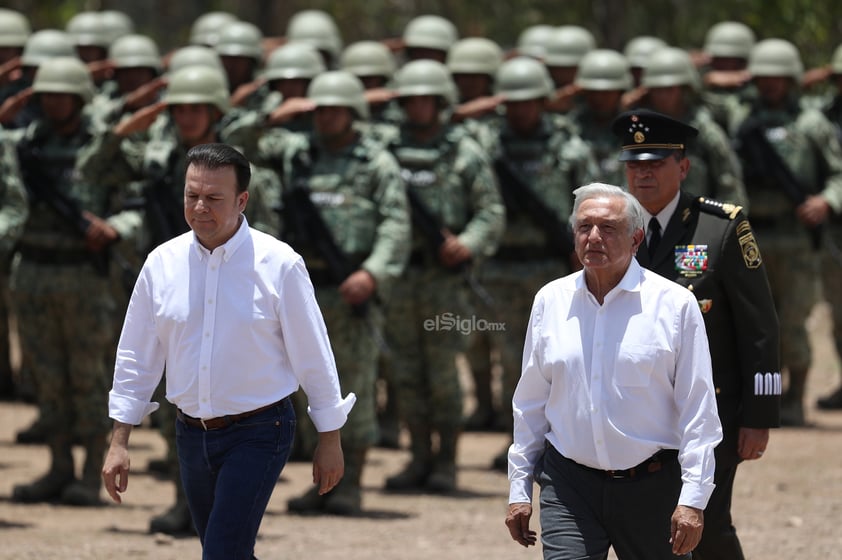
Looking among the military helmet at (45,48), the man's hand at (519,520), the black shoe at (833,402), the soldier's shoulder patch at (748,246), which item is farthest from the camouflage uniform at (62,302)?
the black shoe at (833,402)

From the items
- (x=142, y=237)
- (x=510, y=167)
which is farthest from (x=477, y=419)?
(x=142, y=237)

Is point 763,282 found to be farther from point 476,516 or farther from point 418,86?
point 418,86

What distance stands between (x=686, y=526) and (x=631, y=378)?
0.49m

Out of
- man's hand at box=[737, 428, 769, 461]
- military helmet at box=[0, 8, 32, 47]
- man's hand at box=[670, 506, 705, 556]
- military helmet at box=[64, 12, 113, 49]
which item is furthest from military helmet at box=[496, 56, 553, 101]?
man's hand at box=[670, 506, 705, 556]

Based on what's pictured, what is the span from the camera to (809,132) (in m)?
13.5

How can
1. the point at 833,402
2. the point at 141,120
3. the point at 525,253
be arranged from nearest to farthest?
the point at 141,120 < the point at 525,253 < the point at 833,402

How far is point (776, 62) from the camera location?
13.8 m

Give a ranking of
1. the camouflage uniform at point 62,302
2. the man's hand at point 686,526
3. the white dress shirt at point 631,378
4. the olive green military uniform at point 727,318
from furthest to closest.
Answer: the camouflage uniform at point 62,302
the olive green military uniform at point 727,318
the white dress shirt at point 631,378
the man's hand at point 686,526

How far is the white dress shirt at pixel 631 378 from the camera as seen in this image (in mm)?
5305

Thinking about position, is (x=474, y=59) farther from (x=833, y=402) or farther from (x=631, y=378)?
(x=631, y=378)

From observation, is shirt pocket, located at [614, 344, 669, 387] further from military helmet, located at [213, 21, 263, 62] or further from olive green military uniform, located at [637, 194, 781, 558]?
military helmet, located at [213, 21, 263, 62]

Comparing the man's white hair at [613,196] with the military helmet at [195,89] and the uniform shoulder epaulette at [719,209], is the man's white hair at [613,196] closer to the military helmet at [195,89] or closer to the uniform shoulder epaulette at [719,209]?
the uniform shoulder epaulette at [719,209]

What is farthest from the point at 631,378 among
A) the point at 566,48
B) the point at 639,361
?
A: the point at 566,48

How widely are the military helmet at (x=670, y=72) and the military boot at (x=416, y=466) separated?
3.73m
